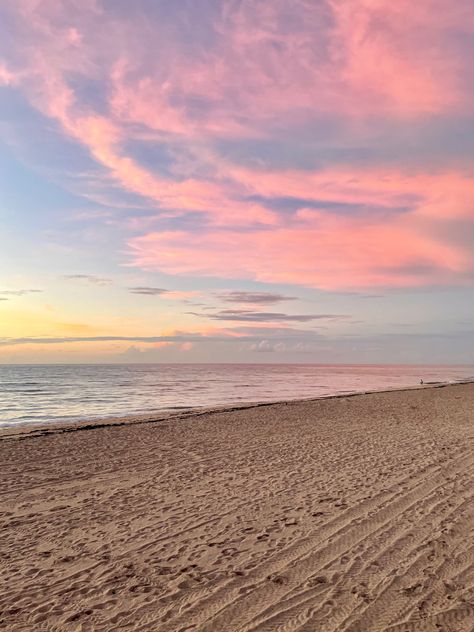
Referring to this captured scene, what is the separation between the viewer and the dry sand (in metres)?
5.18

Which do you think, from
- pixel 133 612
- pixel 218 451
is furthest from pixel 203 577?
pixel 218 451

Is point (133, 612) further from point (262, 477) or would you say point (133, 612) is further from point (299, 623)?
point (262, 477)

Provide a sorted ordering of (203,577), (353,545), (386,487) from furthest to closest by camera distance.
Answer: (386,487) < (353,545) < (203,577)

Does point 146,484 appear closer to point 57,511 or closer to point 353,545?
point 57,511

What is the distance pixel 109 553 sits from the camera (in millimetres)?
6895

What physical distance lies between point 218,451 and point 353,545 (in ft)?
28.4

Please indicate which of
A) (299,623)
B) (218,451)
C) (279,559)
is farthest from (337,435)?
(299,623)

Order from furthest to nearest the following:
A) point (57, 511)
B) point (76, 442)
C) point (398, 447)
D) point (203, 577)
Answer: point (76, 442) < point (398, 447) < point (57, 511) < point (203, 577)

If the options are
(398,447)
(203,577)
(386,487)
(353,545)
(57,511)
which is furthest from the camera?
(398,447)

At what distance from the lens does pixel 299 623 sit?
16.2ft

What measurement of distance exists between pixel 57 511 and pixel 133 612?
15.1ft

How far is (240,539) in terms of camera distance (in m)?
7.33

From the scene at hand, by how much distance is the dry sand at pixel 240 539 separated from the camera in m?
5.18

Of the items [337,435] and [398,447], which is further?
[337,435]
